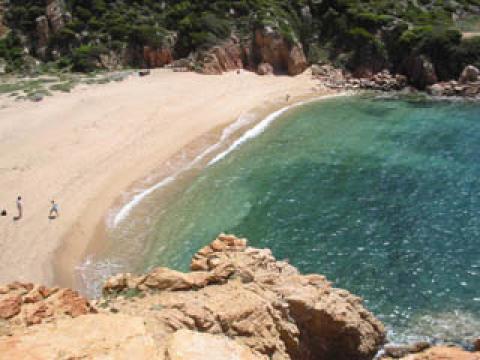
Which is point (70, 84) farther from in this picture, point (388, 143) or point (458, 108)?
point (458, 108)

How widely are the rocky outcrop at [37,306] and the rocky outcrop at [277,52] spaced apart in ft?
157

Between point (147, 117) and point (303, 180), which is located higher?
point (147, 117)

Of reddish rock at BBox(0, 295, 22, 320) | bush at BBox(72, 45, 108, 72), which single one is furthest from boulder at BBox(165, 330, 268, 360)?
bush at BBox(72, 45, 108, 72)

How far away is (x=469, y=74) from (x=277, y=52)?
66.0 ft

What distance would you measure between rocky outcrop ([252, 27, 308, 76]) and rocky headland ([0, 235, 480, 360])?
41.3 metres

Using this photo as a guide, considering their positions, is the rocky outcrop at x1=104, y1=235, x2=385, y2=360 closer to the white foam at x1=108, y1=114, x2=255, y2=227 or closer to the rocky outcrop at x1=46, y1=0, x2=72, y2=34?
the white foam at x1=108, y1=114, x2=255, y2=227

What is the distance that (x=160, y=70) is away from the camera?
5409 centimetres

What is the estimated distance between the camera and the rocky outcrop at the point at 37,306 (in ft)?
34.2

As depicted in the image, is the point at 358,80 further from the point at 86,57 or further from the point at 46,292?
the point at 46,292

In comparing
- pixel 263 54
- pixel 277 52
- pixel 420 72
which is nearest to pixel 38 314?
pixel 263 54

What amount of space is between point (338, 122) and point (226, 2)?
83.1ft

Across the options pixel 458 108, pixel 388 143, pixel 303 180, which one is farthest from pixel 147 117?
pixel 458 108

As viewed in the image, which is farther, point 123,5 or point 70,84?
point 123,5

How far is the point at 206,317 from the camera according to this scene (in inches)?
451
